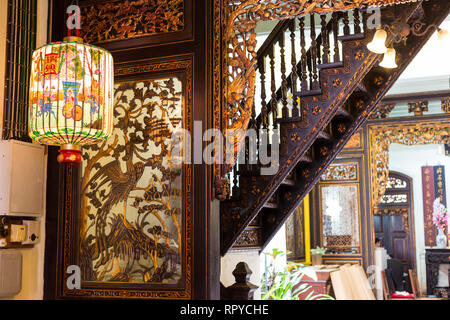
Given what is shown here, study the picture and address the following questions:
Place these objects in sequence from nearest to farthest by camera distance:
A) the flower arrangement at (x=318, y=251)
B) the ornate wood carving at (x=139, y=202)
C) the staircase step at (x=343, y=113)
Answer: the ornate wood carving at (x=139, y=202), the staircase step at (x=343, y=113), the flower arrangement at (x=318, y=251)

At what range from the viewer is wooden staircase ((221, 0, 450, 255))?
4.39 m

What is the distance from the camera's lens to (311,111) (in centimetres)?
443

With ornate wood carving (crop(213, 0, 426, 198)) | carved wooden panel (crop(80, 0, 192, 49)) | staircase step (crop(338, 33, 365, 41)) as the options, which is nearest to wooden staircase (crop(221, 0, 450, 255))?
staircase step (crop(338, 33, 365, 41))

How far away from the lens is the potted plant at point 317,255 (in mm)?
9428

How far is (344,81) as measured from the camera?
4.39 m

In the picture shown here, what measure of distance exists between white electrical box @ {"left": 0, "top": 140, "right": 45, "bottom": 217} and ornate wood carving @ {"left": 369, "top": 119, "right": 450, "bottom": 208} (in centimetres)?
668

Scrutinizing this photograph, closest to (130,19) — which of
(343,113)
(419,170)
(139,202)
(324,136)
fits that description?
(139,202)

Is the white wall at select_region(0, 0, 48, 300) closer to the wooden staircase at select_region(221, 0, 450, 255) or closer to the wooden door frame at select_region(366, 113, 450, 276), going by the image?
the wooden staircase at select_region(221, 0, 450, 255)

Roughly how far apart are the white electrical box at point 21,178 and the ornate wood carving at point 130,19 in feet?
2.84

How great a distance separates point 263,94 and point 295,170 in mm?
809

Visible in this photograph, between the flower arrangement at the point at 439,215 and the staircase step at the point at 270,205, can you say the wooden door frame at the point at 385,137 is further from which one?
the staircase step at the point at 270,205

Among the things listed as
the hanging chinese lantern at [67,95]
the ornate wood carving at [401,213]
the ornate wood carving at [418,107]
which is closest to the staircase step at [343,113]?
the hanging chinese lantern at [67,95]

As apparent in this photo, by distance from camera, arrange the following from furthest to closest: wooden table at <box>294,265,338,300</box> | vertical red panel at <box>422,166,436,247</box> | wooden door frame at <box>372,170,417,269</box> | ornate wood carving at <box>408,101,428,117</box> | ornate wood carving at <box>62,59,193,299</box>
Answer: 1. wooden door frame at <box>372,170,417,269</box>
2. vertical red panel at <box>422,166,436,247</box>
3. ornate wood carving at <box>408,101,428,117</box>
4. wooden table at <box>294,265,338,300</box>
5. ornate wood carving at <box>62,59,193,299</box>

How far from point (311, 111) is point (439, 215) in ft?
33.6
